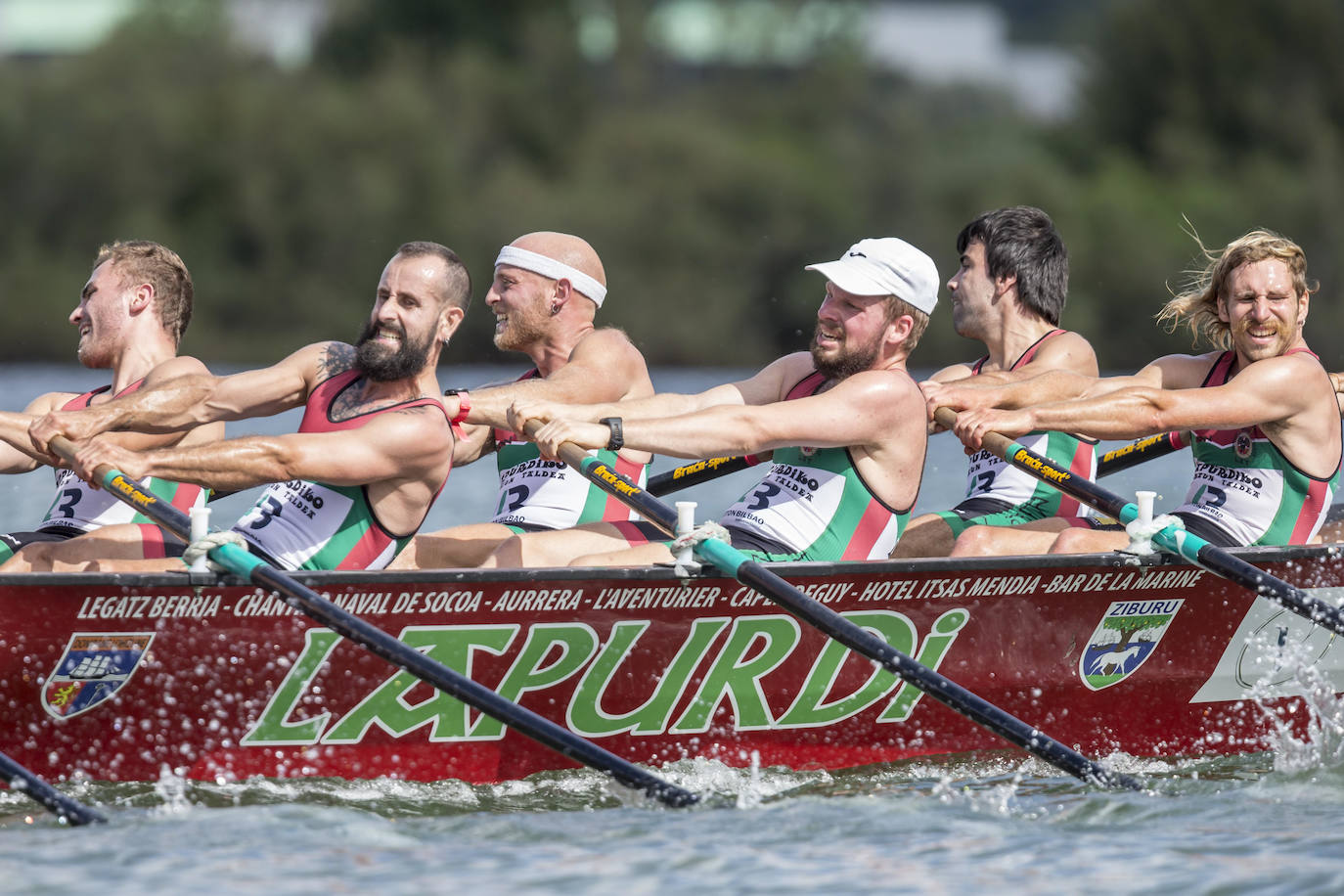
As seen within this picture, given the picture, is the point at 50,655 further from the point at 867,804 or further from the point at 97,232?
the point at 97,232

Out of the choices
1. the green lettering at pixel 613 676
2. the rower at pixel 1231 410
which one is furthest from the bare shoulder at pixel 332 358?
the rower at pixel 1231 410

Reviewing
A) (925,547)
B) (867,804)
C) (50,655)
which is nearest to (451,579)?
(50,655)

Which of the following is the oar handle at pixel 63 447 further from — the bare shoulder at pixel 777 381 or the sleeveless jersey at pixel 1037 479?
the sleeveless jersey at pixel 1037 479

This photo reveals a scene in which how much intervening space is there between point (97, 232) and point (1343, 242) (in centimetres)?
2066

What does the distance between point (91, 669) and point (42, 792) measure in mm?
537

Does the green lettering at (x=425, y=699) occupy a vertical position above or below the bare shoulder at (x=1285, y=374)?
below

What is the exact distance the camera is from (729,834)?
5949 mm

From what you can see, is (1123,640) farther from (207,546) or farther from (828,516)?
(207,546)

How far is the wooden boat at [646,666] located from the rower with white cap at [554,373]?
833mm

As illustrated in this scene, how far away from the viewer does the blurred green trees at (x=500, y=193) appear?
28.8 meters

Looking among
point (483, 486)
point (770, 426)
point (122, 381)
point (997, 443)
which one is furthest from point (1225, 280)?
point (483, 486)

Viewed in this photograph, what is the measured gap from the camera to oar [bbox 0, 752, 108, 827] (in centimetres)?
548

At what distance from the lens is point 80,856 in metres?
5.56

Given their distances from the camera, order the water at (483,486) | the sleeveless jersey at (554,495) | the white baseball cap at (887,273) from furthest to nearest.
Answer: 1. the water at (483,486)
2. the sleeveless jersey at (554,495)
3. the white baseball cap at (887,273)
